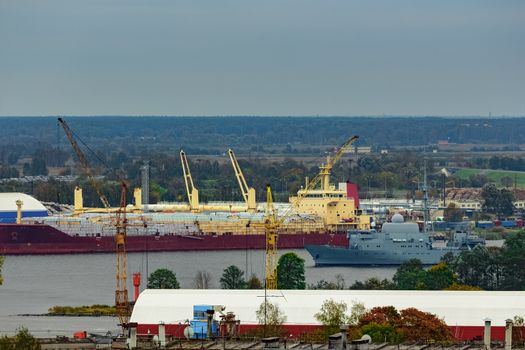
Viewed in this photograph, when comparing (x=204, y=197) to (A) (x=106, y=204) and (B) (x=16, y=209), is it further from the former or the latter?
(B) (x=16, y=209)

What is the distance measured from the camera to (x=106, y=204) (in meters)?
120

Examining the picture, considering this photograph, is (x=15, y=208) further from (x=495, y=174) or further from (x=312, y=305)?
(x=495, y=174)

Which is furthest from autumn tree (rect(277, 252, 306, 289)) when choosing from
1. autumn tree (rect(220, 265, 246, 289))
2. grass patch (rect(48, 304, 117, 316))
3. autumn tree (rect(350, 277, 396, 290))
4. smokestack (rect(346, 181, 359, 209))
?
smokestack (rect(346, 181, 359, 209))

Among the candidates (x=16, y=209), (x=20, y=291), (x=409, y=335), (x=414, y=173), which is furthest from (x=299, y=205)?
(x=409, y=335)

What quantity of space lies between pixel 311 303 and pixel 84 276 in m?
35.1

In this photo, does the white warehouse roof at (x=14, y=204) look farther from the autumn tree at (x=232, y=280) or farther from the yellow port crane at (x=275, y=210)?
the autumn tree at (x=232, y=280)

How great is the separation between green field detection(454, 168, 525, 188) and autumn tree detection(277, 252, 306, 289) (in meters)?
96.9

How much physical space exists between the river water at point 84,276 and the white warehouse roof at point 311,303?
126 inches

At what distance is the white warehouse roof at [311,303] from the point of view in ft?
154

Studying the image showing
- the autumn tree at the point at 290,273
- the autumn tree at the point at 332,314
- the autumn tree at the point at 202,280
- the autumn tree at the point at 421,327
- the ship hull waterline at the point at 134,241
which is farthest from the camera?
the ship hull waterline at the point at 134,241

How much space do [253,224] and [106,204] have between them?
1423 centimetres

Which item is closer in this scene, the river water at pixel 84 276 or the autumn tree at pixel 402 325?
the autumn tree at pixel 402 325

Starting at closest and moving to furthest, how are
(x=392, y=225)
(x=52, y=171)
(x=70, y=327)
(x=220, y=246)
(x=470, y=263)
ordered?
(x=70, y=327) → (x=470, y=263) → (x=392, y=225) → (x=220, y=246) → (x=52, y=171)

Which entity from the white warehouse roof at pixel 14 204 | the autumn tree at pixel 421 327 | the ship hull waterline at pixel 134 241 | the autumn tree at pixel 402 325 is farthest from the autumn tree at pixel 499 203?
the autumn tree at pixel 421 327
